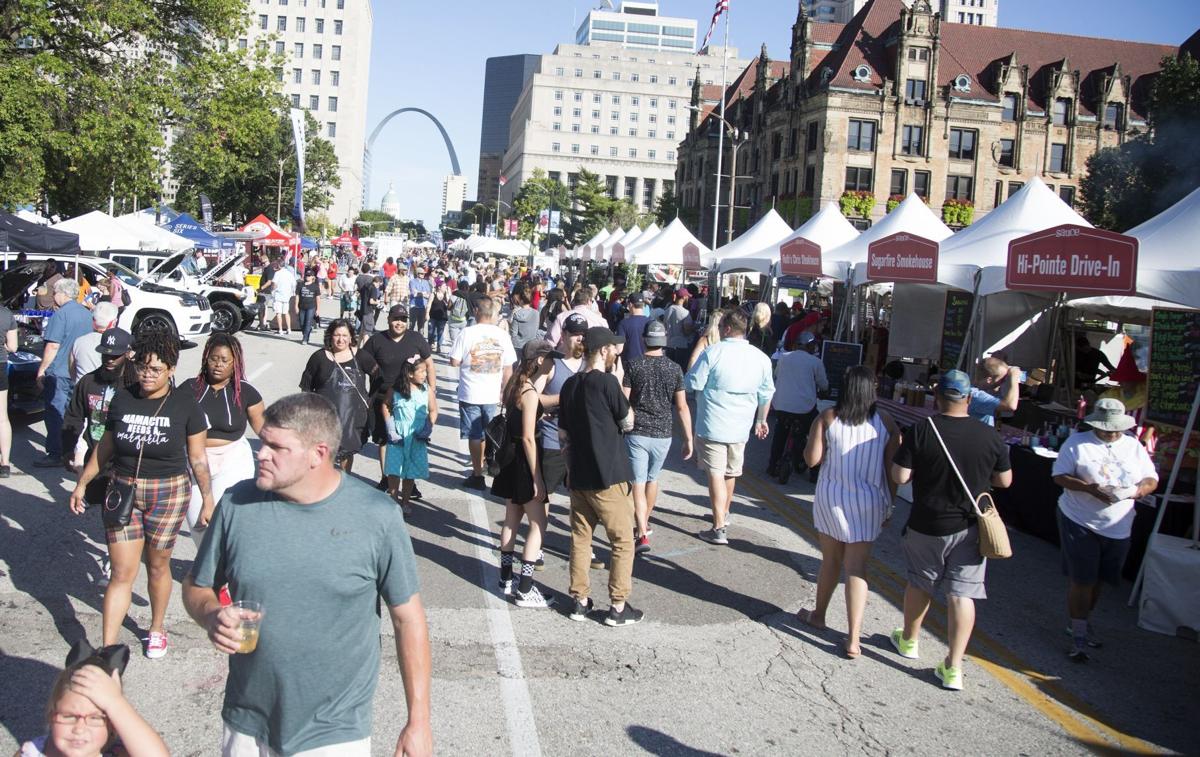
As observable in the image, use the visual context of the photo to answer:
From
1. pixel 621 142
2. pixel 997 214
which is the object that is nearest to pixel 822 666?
pixel 997 214

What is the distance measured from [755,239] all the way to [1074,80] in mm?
46579

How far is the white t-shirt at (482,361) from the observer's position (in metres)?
9.23

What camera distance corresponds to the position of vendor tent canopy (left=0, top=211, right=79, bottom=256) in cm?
1478

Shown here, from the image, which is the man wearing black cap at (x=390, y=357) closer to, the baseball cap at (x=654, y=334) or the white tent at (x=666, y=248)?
the baseball cap at (x=654, y=334)

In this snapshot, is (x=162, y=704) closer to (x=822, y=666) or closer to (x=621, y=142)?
(x=822, y=666)

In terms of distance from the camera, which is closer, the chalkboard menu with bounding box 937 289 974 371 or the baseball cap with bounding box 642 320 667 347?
the baseball cap with bounding box 642 320 667 347

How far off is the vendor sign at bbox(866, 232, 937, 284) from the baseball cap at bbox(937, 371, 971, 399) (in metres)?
6.73

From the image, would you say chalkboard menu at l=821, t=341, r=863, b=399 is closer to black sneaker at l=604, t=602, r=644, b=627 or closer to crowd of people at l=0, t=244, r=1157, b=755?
crowd of people at l=0, t=244, r=1157, b=755

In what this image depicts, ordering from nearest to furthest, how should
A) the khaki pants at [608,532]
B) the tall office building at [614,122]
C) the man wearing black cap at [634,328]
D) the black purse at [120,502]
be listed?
the black purse at [120,502] → the khaki pants at [608,532] → the man wearing black cap at [634,328] → the tall office building at [614,122]

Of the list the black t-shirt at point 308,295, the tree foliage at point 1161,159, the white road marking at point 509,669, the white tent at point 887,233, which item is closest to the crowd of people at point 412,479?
the white road marking at point 509,669

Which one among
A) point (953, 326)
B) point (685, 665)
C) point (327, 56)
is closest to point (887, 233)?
point (953, 326)

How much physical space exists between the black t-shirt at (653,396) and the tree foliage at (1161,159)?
33237 mm

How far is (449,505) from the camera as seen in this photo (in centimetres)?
900

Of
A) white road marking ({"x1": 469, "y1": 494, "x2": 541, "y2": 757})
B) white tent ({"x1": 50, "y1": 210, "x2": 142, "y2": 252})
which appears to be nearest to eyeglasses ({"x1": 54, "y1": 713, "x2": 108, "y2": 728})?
white road marking ({"x1": 469, "y1": 494, "x2": 541, "y2": 757})
